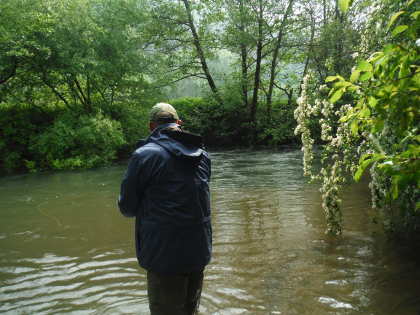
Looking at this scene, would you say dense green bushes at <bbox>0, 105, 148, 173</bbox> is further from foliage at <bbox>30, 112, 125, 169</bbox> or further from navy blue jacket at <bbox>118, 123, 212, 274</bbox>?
navy blue jacket at <bbox>118, 123, 212, 274</bbox>

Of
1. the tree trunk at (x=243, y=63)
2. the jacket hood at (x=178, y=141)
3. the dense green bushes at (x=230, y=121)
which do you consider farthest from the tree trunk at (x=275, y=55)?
the jacket hood at (x=178, y=141)

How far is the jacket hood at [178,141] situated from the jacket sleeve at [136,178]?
17 centimetres

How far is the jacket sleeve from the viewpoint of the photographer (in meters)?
2.93

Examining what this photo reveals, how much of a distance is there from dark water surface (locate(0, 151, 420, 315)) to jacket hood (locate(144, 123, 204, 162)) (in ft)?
6.62

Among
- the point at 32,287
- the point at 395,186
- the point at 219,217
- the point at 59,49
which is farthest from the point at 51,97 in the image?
the point at 395,186

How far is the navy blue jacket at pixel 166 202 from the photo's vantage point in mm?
2932

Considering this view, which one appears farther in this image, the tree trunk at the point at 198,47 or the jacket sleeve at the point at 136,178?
the tree trunk at the point at 198,47

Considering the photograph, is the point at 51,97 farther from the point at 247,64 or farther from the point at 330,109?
the point at 330,109

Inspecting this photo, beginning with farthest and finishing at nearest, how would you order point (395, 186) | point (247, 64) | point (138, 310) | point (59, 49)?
point (247, 64) → point (59, 49) → point (138, 310) → point (395, 186)

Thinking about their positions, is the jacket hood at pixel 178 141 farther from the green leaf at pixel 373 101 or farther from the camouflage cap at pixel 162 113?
the green leaf at pixel 373 101

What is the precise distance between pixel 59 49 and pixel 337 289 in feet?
51.2

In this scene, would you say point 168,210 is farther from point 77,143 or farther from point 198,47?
point 198,47

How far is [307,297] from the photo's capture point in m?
4.31

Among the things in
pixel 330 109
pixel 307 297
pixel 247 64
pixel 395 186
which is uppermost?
pixel 247 64
